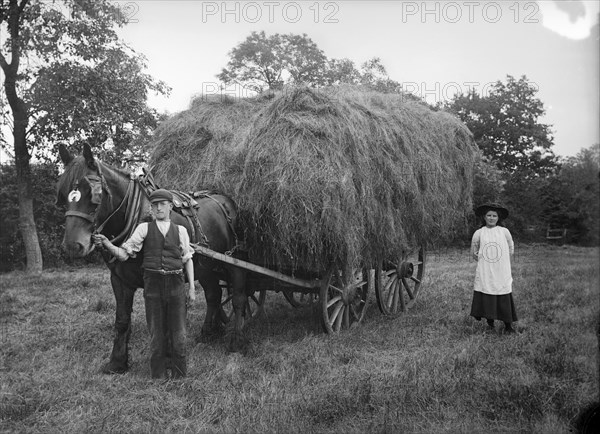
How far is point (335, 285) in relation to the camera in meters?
6.60

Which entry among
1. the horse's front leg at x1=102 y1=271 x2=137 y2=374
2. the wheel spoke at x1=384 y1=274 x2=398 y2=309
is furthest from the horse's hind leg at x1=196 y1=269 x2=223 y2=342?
the wheel spoke at x1=384 y1=274 x2=398 y2=309

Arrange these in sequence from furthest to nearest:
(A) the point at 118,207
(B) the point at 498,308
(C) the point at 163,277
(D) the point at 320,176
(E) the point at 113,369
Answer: (B) the point at 498,308 → (D) the point at 320,176 → (E) the point at 113,369 → (A) the point at 118,207 → (C) the point at 163,277

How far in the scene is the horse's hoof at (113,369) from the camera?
471 cm

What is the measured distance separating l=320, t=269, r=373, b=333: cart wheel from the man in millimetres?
2156

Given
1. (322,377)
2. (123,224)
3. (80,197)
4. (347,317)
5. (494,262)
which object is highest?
(80,197)

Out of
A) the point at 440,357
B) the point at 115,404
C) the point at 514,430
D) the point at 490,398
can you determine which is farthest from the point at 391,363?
the point at 115,404

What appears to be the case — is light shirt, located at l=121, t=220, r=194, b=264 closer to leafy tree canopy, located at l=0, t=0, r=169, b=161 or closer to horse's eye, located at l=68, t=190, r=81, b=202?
horse's eye, located at l=68, t=190, r=81, b=202

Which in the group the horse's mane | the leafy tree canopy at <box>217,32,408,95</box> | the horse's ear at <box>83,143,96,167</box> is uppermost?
the leafy tree canopy at <box>217,32,408,95</box>

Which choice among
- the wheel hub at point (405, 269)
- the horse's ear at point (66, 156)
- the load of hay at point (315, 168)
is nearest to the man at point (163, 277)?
the horse's ear at point (66, 156)

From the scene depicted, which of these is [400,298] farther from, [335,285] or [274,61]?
[274,61]

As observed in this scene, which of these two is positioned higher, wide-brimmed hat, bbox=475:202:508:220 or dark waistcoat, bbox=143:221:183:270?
wide-brimmed hat, bbox=475:202:508:220

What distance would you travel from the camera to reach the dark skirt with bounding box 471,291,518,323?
6.23 meters

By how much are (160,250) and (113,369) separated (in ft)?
4.54

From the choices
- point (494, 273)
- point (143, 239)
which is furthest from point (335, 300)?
point (143, 239)
